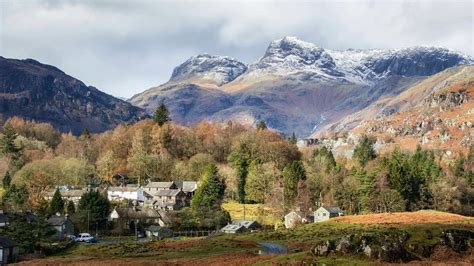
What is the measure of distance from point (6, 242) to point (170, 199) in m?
79.2

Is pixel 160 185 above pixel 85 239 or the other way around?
above

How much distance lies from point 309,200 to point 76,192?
65.7 m

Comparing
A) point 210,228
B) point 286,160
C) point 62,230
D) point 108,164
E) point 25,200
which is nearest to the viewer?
point 62,230

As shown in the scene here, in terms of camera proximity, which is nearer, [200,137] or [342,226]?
[342,226]

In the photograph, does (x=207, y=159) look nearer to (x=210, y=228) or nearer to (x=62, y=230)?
(x=210, y=228)

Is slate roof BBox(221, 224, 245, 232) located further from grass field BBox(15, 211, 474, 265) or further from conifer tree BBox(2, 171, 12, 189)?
conifer tree BBox(2, 171, 12, 189)

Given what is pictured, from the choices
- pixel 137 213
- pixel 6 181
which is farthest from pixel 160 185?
pixel 6 181

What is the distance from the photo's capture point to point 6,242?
269 feet

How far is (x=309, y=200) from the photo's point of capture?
150375 millimetres

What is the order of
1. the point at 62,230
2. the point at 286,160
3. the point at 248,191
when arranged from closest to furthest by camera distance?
the point at 62,230, the point at 248,191, the point at 286,160

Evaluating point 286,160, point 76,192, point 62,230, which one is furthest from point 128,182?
point 62,230

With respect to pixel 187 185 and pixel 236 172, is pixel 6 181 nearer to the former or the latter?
pixel 187 185

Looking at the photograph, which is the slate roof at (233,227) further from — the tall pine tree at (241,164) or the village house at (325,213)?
the tall pine tree at (241,164)

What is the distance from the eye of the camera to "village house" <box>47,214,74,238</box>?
372ft
